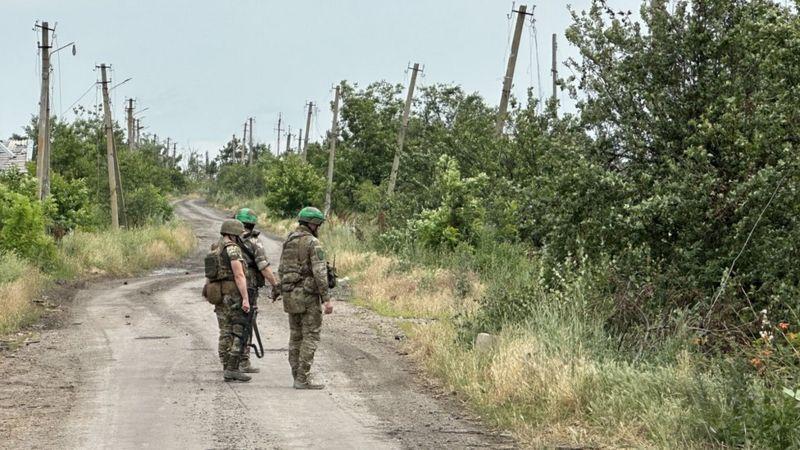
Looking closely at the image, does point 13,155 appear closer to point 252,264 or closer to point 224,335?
point 252,264

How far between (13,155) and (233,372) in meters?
57.9

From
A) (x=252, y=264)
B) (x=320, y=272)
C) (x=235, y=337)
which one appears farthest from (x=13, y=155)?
(x=320, y=272)

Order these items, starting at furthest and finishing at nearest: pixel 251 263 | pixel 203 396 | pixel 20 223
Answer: pixel 20 223, pixel 251 263, pixel 203 396

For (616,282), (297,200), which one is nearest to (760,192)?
(616,282)

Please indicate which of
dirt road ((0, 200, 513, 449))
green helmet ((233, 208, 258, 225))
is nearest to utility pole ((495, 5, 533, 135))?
dirt road ((0, 200, 513, 449))

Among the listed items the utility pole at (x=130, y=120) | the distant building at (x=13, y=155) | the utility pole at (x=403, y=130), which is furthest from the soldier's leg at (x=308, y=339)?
the utility pole at (x=130, y=120)

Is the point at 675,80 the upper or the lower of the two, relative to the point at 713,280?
upper

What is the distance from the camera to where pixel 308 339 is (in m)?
11.1

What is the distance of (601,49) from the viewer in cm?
1258

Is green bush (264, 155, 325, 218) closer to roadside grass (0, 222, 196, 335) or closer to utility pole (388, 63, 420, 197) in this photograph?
roadside grass (0, 222, 196, 335)

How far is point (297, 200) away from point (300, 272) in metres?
43.6

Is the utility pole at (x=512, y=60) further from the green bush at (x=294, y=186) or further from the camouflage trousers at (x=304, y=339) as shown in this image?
the green bush at (x=294, y=186)

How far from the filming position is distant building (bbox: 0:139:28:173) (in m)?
60.4

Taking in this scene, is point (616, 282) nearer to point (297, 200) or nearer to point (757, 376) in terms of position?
point (757, 376)
